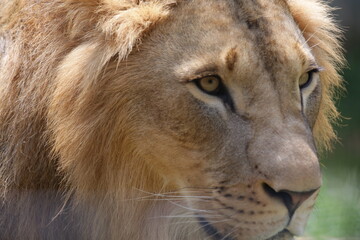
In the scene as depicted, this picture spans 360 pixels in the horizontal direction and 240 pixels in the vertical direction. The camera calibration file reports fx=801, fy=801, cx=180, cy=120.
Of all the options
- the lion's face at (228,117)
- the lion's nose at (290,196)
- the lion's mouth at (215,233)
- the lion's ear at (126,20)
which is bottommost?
the lion's mouth at (215,233)

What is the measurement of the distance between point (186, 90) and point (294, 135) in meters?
0.37

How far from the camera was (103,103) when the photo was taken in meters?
2.65

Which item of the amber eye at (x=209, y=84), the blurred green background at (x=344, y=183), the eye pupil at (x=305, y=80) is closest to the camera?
the amber eye at (x=209, y=84)

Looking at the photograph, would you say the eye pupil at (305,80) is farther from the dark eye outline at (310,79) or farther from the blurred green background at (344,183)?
the blurred green background at (344,183)

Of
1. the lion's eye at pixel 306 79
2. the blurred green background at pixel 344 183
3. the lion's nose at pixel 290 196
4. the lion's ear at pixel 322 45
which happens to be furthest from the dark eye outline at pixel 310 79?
the blurred green background at pixel 344 183

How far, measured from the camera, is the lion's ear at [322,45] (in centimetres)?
299

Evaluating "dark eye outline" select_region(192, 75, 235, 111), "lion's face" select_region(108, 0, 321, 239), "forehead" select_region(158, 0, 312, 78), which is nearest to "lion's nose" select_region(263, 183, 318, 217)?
"lion's face" select_region(108, 0, 321, 239)

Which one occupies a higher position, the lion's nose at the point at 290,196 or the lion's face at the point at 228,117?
the lion's face at the point at 228,117

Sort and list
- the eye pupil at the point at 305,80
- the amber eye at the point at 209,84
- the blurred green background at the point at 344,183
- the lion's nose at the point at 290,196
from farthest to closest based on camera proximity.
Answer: the blurred green background at the point at 344,183, the eye pupil at the point at 305,80, the amber eye at the point at 209,84, the lion's nose at the point at 290,196

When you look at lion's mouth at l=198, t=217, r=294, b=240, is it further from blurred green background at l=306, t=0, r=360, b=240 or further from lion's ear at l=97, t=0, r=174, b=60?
blurred green background at l=306, t=0, r=360, b=240

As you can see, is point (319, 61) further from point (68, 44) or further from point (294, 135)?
point (68, 44)

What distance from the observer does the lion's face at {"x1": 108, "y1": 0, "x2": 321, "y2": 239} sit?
2447 millimetres

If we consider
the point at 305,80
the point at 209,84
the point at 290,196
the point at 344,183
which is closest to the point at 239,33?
the point at 209,84

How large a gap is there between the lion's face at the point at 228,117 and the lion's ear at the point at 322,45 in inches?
12.7
